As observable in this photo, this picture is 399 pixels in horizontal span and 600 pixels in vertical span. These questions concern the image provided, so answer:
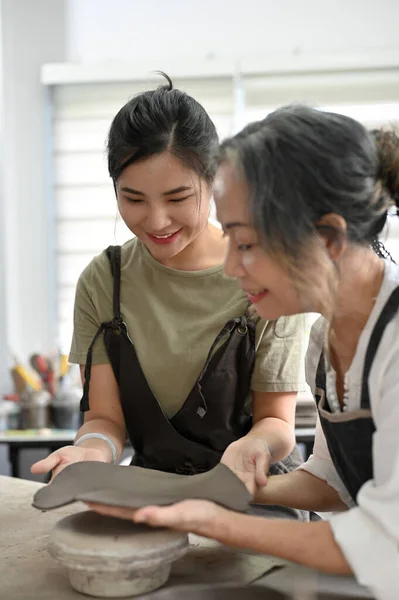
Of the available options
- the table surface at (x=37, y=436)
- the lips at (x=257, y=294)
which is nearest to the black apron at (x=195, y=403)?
the lips at (x=257, y=294)

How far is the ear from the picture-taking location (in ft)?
4.28

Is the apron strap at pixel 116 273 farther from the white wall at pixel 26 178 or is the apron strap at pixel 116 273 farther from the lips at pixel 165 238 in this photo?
the white wall at pixel 26 178

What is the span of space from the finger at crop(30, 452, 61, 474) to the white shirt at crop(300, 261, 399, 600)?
25.6 inches

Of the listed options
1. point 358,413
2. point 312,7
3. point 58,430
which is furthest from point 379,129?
point 312,7

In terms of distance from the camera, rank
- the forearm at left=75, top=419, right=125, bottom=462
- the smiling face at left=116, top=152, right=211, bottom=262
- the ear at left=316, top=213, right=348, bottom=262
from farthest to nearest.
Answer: the forearm at left=75, top=419, right=125, bottom=462 → the smiling face at left=116, top=152, right=211, bottom=262 → the ear at left=316, top=213, right=348, bottom=262

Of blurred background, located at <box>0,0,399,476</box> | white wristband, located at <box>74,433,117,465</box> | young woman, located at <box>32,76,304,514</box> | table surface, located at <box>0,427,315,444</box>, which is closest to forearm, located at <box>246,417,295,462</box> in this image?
young woman, located at <box>32,76,304,514</box>

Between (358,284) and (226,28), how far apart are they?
3.21 metres

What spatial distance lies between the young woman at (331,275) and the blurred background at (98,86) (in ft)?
9.03

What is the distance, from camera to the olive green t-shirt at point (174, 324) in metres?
1.93

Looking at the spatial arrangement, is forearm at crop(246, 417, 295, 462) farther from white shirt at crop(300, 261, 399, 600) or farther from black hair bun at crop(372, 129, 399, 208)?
black hair bun at crop(372, 129, 399, 208)

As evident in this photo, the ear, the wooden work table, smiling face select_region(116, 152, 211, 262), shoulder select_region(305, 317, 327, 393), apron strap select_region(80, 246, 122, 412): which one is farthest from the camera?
apron strap select_region(80, 246, 122, 412)

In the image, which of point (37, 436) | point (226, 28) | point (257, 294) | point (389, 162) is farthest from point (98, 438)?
point (226, 28)

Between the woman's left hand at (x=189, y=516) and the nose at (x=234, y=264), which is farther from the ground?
the nose at (x=234, y=264)

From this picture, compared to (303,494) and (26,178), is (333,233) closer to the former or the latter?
(303,494)
